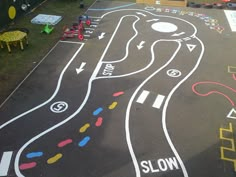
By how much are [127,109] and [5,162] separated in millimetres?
3439

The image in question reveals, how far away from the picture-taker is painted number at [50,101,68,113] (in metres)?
7.99

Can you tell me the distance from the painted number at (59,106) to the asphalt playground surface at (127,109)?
0.09ft

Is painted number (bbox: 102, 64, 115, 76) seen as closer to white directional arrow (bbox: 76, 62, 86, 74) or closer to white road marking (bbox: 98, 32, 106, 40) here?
white directional arrow (bbox: 76, 62, 86, 74)

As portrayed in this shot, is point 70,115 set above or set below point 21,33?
below

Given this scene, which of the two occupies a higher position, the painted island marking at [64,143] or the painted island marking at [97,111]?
the painted island marking at [97,111]

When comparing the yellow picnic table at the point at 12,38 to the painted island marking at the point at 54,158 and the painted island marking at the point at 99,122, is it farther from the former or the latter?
the painted island marking at the point at 54,158

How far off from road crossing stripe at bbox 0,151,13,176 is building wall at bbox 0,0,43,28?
289 inches

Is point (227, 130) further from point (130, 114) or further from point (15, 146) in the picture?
point (15, 146)

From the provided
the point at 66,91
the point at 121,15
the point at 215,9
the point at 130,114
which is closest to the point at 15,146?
the point at 66,91

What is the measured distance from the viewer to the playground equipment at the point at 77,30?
11742 millimetres

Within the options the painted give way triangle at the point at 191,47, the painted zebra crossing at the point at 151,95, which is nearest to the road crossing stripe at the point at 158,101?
the painted zebra crossing at the point at 151,95

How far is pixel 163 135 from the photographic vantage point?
7305 millimetres

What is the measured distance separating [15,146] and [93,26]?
7.31 meters

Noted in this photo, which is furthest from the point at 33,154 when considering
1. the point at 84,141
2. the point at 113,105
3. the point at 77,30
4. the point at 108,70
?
the point at 77,30
